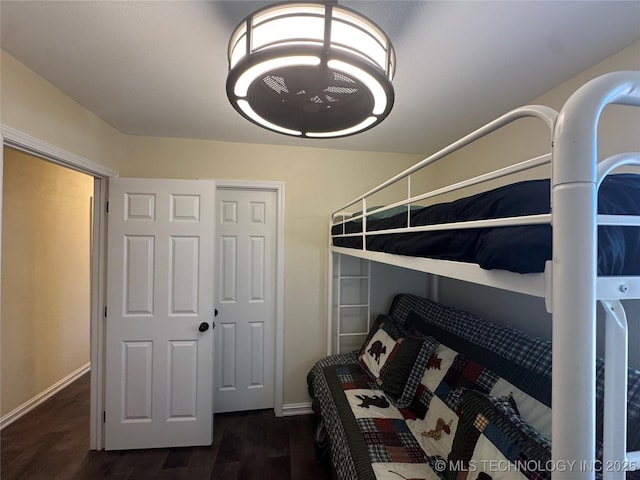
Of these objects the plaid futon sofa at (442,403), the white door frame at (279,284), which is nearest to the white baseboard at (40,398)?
the white door frame at (279,284)

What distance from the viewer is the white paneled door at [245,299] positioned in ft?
8.37

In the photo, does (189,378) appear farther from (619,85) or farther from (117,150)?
(619,85)

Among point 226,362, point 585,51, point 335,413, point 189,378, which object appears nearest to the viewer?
point 585,51

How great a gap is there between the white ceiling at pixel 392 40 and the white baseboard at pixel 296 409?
8.38ft

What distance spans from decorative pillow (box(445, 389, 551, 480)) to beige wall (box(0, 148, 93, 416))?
135 inches

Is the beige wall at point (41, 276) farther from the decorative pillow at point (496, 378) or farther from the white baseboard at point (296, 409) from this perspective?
the decorative pillow at point (496, 378)

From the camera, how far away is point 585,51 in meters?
1.30

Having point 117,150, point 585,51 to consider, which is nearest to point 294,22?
point 585,51

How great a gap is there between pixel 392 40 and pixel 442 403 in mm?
1904

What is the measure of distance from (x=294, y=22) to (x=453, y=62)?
1013mm

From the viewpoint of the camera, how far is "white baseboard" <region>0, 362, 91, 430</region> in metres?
2.27

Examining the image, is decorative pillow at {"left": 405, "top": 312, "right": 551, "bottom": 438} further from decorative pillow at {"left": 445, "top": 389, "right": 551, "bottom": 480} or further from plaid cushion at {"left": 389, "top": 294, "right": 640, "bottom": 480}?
decorative pillow at {"left": 445, "top": 389, "right": 551, "bottom": 480}

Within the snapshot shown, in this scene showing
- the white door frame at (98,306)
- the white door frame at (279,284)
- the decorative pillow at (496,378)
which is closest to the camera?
the decorative pillow at (496,378)

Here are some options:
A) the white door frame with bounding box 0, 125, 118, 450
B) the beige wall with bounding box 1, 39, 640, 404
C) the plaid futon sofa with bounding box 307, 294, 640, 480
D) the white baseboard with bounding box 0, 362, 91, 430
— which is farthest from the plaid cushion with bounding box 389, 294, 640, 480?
the white baseboard with bounding box 0, 362, 91, 430
